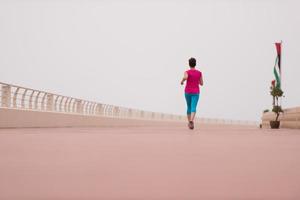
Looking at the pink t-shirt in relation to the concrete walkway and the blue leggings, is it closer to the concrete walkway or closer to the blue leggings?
the blue leggings

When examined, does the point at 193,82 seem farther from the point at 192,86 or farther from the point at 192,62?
the point at 192,62

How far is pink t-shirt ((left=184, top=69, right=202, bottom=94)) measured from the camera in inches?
561

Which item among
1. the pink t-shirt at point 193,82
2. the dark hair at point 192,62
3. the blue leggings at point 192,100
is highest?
the dark hair at point 192,62

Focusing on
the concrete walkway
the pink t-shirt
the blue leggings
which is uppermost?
the pink t-shirt

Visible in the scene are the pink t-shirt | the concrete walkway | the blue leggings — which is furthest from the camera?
the blue leggings

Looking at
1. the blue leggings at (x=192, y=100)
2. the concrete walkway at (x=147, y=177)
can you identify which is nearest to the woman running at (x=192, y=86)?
the blue leggings at (x=192, y=100)

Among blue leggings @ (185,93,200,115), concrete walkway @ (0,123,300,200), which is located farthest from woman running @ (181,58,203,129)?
concrete walkway @ (0,123,300,200)

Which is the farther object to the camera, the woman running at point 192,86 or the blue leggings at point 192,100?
the blue leggings at point 192,100

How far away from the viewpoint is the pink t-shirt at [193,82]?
14242 mm

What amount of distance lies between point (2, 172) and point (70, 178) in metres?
0.62

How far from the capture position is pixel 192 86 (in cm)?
1445

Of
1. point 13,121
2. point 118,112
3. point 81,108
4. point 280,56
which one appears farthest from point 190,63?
point 118,112

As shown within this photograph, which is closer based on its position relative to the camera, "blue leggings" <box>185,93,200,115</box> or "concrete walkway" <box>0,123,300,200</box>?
Answer: "concrete walkway" <box>0,123,300,200</box>

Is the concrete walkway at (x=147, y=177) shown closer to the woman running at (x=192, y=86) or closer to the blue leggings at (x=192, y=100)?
the woman running at (x=192, y=86)
